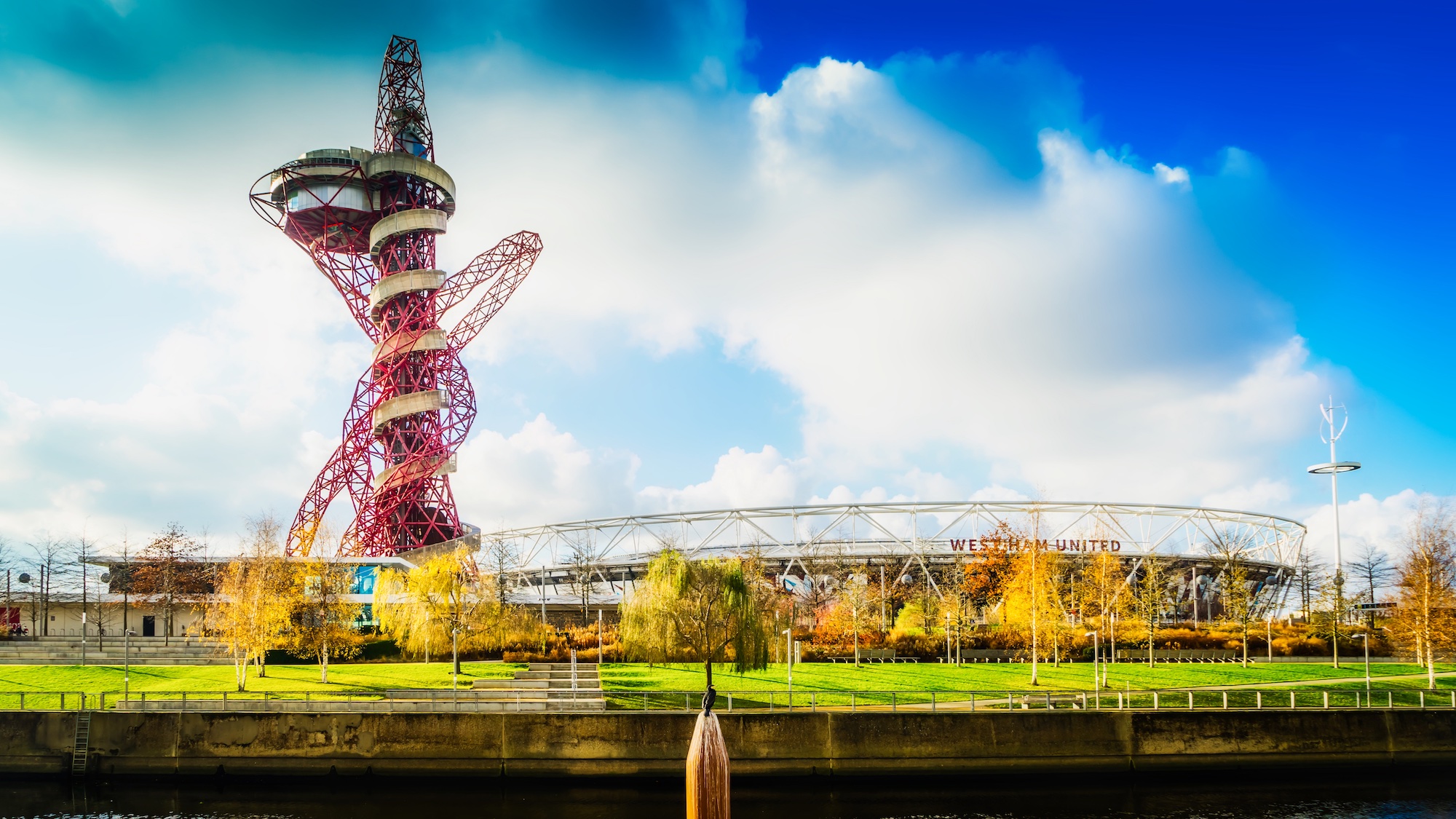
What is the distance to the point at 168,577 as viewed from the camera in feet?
171

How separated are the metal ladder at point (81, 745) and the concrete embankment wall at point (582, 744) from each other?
16 centimetres

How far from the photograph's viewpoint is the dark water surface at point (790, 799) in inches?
1004

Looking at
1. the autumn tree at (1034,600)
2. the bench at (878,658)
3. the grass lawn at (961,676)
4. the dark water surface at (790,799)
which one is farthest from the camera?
the bench at (878,658)

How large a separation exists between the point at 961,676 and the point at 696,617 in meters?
11.6

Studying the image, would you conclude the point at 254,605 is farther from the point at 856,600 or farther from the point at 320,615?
the point at 856,600

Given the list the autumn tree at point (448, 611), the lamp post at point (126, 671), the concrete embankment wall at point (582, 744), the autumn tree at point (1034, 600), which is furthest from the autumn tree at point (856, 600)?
the lamp post at point (126, 671)

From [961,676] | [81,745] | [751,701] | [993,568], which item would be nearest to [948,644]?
[961,676]

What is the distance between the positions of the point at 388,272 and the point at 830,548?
118 feet

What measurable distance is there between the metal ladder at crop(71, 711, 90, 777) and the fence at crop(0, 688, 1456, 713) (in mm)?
409

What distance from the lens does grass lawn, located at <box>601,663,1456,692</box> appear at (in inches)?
1427

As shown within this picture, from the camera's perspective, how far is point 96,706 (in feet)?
105

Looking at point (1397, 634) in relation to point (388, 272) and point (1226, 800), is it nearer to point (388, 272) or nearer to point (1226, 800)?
point (1226, 800)

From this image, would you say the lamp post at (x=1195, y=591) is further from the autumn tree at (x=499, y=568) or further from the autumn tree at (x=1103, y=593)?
the autumn tree at (x=499, y=568)

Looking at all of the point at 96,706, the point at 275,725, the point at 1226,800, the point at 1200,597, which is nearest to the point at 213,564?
the point at 96,706
